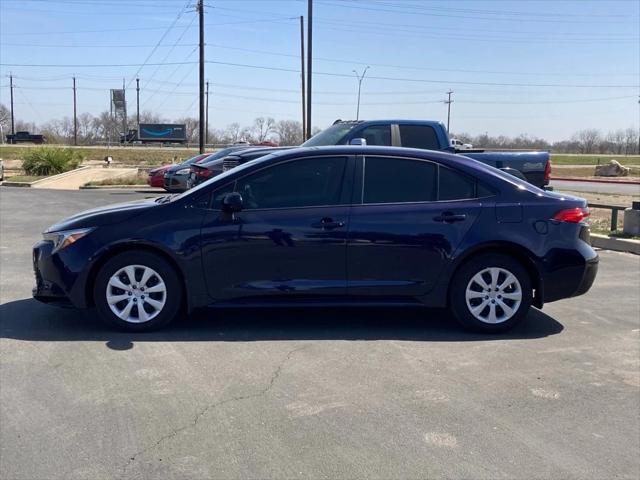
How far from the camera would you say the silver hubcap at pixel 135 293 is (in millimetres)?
5520

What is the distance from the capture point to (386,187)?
227 inches

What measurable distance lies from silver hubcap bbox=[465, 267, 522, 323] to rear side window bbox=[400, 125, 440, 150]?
5.28m

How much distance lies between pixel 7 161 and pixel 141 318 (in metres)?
42.8

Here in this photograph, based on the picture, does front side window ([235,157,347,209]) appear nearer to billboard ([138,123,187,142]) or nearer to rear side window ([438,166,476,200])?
rear side window ([438,166,476,200])

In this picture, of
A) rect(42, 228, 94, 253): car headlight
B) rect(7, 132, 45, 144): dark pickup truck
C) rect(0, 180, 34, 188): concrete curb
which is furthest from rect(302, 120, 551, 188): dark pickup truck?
rect(7, 132, 45, 144): dark pickup truck

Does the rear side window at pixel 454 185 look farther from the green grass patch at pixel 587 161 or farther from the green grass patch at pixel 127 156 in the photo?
the green grass patch at pixel 587 161

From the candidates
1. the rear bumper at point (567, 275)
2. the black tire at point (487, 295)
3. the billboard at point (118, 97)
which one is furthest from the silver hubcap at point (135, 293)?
the billboard at point (118, 97)

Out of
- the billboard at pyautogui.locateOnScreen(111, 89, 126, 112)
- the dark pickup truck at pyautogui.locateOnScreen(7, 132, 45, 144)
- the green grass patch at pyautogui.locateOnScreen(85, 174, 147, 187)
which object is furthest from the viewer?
the dark pickup truck at pyautogui.locateOnScreen(7, 132, 45, 144)

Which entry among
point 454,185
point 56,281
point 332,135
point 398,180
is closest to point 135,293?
point 56,281

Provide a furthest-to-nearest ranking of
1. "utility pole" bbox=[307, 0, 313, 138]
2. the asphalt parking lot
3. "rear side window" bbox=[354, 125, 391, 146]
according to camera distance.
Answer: "utility pole" bbox=[307, 0, 313, 138]
"rear side window" bbox=[354, 125, 391, 146]
the asphalt parking lot

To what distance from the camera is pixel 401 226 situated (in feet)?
18.5

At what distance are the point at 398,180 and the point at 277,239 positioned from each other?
1.23 meters

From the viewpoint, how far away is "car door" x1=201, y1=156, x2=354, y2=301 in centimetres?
553

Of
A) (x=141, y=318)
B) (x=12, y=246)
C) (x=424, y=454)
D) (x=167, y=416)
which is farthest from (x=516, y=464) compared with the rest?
(x=12, y=246)
